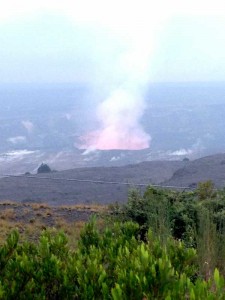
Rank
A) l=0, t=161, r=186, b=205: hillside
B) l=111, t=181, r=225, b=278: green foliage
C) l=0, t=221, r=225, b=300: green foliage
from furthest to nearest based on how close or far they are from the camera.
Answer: l=0, t=161, r=186, b=205: hillside → l=111, t=181, r=225, b=278: green foliage → l=0, t=221, r=225, b=300: green foliage

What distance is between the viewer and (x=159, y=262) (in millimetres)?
2652

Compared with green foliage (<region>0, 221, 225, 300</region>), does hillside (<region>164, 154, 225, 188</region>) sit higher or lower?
higher

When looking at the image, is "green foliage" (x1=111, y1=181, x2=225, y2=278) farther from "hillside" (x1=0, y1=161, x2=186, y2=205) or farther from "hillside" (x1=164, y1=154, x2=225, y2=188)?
"hillside" (x1=164, y1=154, x2=225, y2=188)

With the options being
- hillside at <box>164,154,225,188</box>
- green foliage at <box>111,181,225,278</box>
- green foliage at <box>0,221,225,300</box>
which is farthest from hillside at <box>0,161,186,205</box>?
green foliage at <box>0,221,225,300</box>

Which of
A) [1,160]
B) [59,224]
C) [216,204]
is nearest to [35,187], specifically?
[59,224]

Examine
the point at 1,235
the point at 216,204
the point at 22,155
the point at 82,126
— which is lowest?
the point at 1,235

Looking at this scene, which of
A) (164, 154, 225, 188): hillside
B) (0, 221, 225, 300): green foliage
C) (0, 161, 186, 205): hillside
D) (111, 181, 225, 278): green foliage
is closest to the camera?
(0, 221, 225, 300): green foliage

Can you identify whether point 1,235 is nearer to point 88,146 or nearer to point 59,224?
point 59,224

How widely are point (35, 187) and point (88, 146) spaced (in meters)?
55.0

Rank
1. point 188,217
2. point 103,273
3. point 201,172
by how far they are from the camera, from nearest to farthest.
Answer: point 103,273
point 188,217
point 201,172

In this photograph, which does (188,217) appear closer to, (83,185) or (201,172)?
(83,185)

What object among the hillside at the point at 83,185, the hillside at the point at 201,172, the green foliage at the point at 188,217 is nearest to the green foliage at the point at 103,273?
the green foliage at the point at 188,217

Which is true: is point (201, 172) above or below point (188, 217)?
above

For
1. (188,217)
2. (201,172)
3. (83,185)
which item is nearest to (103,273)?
(188,217)
